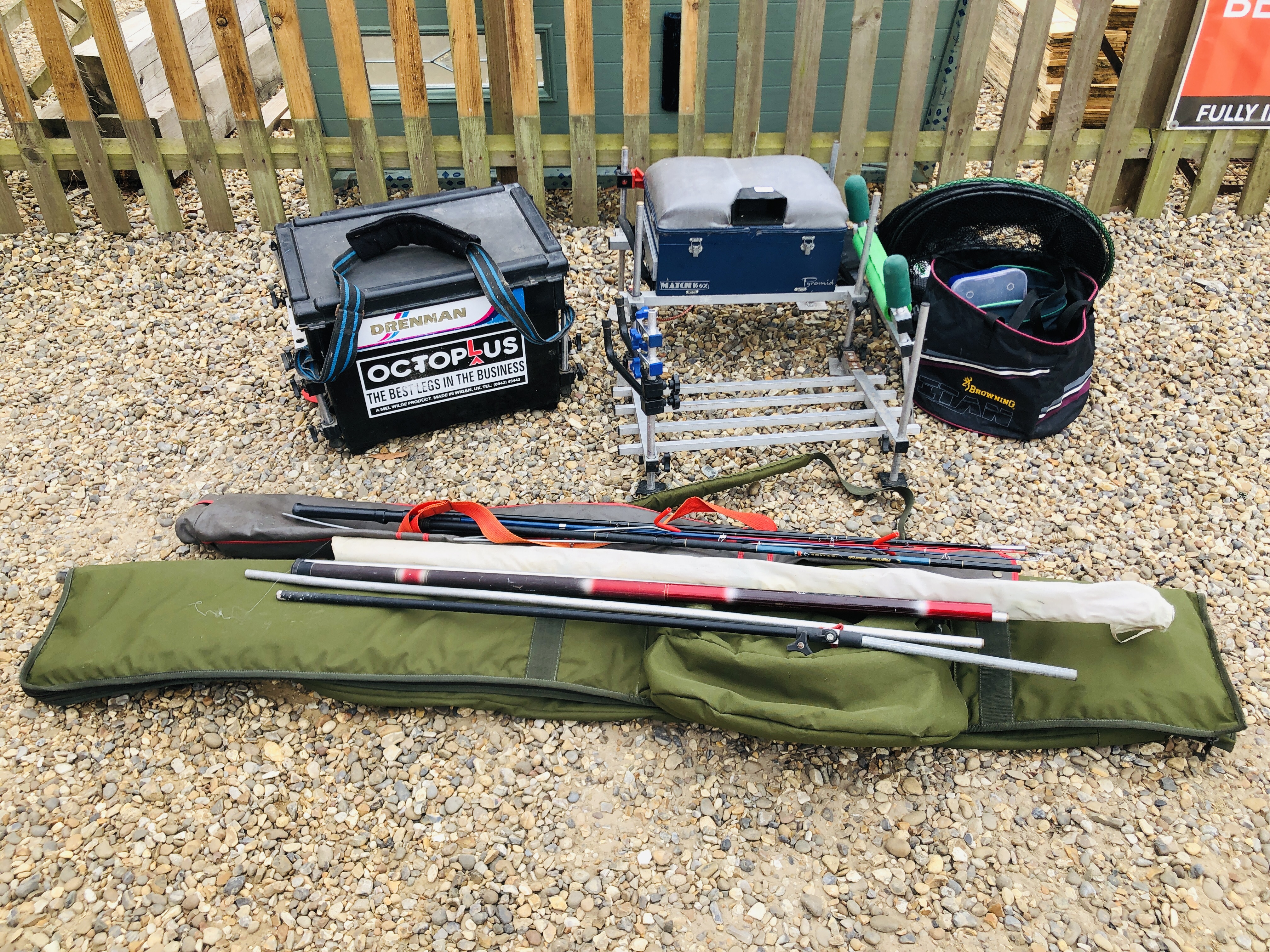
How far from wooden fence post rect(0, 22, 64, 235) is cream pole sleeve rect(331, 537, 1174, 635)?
3003 millimetres

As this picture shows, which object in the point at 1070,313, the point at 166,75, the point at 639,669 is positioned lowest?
the point at 639,669

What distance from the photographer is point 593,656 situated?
269 centimetres

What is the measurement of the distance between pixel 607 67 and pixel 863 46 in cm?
140

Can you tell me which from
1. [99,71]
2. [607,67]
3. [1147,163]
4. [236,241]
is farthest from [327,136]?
[1147,163]

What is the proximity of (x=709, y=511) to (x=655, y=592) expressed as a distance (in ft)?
1.97

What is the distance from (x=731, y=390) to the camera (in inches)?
148

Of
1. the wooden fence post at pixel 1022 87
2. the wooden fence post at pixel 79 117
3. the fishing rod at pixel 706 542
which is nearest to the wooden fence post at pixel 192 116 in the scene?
the wooden fence post at pixel 79 117

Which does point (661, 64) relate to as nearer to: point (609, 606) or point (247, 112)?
point (247, 112)

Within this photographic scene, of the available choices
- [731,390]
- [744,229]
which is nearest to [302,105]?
A: [744,229]

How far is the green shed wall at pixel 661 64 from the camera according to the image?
4773mm

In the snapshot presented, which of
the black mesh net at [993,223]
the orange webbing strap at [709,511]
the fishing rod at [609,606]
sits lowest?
the orange webbing strap at [709,511]

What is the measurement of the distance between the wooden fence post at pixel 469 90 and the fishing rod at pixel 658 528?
185cm

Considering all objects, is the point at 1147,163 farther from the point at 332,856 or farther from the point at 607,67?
A: the point at 332,856

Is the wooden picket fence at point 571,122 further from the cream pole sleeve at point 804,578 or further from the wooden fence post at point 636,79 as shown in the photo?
the cream pole sleeve at point 804,578
